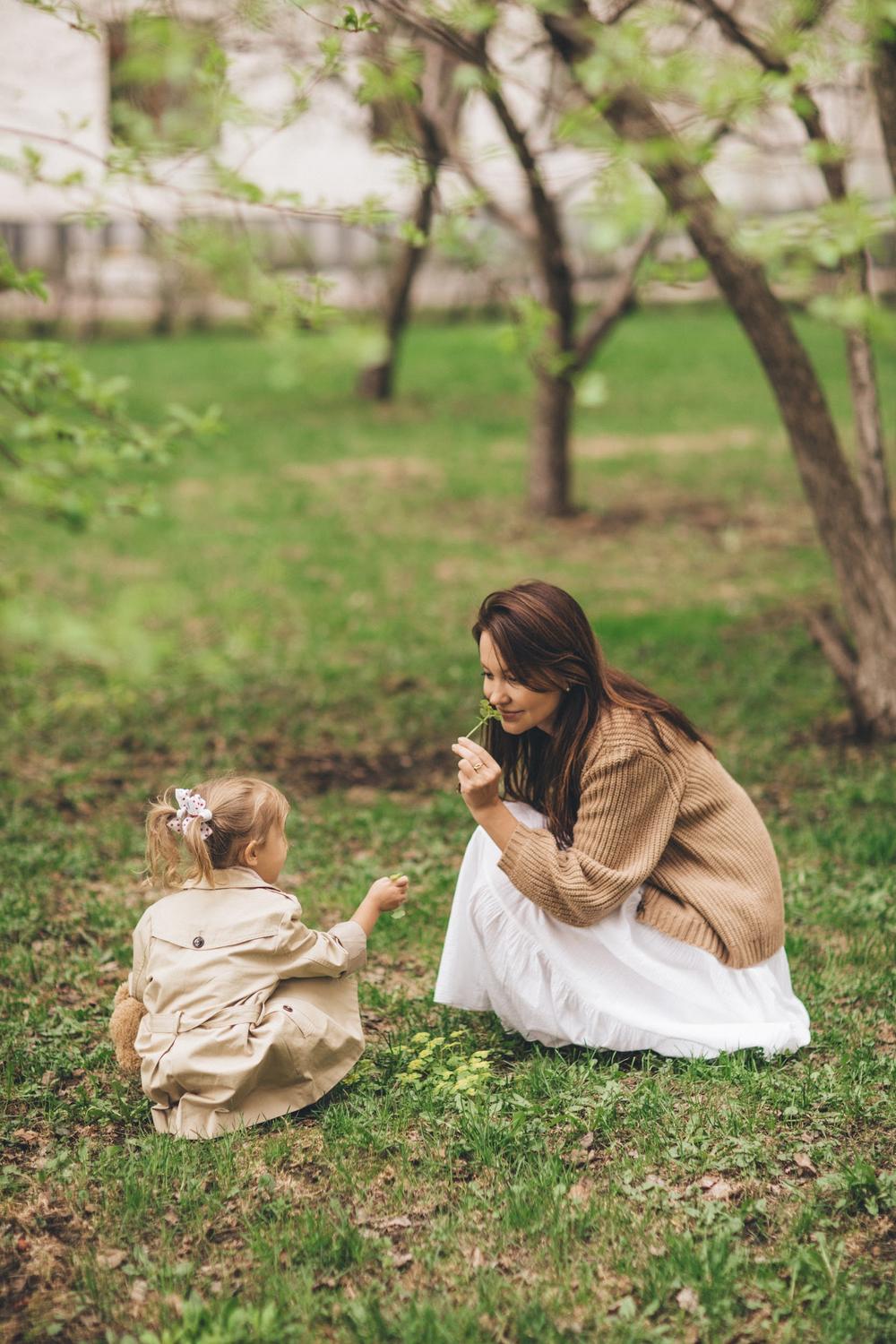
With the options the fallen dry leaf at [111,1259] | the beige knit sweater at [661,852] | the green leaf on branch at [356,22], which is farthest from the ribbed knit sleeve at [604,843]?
the green leaf on branch at [356,22]

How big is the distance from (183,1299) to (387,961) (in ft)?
5.89

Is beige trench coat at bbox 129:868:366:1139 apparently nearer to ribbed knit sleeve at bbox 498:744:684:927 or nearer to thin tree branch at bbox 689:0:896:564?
ribbed knit sleeve at bbox 498:744:684:927

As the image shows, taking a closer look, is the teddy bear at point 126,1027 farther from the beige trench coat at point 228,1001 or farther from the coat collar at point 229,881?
the coat collar at point 229,881

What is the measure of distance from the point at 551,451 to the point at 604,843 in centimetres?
746

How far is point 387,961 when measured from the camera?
4668 mm

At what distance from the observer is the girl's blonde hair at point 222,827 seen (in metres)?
3.49

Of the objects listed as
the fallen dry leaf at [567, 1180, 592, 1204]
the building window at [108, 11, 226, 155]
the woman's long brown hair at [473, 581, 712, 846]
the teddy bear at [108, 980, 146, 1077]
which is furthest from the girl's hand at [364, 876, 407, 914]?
the building window at [108, 11, 226, 155]

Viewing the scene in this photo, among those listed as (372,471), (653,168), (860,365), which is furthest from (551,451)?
(653,168)

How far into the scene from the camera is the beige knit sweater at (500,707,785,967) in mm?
3623

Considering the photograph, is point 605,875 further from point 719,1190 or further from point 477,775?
point 719,1190

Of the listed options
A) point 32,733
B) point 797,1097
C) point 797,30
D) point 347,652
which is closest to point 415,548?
point 347,652

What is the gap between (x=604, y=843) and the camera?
367 centimetres

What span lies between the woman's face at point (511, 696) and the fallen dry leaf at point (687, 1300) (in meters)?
1.51

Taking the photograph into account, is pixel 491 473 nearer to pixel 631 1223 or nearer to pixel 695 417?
pixel 695 417
